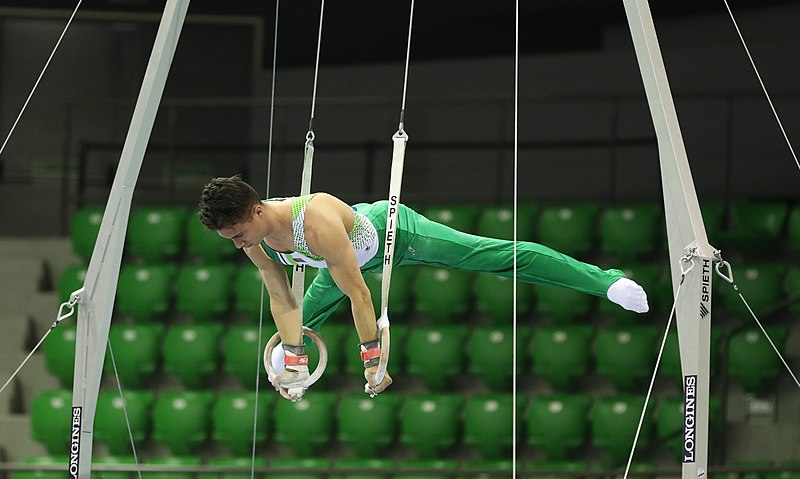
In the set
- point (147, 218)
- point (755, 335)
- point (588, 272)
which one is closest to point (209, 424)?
point (147, 218)

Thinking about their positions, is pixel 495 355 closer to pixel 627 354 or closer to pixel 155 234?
pixel 627 354

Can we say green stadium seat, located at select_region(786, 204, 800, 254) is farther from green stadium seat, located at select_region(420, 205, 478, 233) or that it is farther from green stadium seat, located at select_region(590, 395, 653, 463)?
green stadium seat, located at select_region(420, 205, 478, 233)

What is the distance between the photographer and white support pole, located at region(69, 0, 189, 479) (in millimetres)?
4520

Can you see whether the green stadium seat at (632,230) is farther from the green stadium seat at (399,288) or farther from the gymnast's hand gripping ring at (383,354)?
the gymnast's hand gripping ring at (383,354)

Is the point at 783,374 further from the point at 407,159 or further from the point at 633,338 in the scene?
the point at 407,159

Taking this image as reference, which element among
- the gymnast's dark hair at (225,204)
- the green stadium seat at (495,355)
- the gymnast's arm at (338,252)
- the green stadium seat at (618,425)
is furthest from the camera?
the green stadium seat at (495,355)

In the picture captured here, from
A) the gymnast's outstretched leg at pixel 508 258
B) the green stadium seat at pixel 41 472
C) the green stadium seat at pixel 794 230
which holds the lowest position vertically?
the green stadium seat at pixel 41 472

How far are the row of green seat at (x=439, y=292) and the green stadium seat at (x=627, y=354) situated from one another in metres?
0.22

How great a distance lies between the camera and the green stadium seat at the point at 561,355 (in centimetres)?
771

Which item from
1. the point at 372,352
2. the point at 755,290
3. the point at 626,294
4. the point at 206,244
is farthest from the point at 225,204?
the point at 206,244

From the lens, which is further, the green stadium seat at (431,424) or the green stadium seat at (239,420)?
the green stadium seat at (239,420)

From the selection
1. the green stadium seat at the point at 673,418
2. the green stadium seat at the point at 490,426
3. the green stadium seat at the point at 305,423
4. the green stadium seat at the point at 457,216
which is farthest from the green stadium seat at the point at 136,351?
the green stadium seat at the point at 673,418

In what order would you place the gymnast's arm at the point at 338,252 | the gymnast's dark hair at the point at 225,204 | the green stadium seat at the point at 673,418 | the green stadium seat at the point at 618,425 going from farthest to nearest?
the green stadium seat at the point at 618,425 < the green stadium seat at the point at 673,418 < the gymnast's arm at the point at 338,252 < the gymnast's dark hair at the point at 225,204

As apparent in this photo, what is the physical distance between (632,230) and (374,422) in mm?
2051
